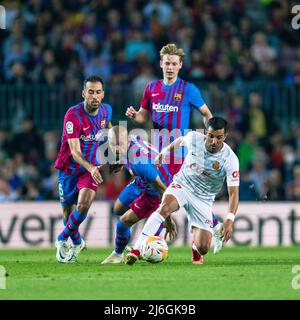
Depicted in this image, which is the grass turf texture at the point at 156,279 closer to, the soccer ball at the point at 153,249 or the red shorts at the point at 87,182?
the soccer ball at the point at 153,249

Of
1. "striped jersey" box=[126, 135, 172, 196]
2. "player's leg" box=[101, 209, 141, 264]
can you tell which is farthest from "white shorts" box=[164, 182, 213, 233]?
"player's leg" box=[101, 209, 141, 264]

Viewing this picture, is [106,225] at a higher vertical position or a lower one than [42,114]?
lower

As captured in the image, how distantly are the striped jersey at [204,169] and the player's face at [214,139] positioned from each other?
0.47 feet

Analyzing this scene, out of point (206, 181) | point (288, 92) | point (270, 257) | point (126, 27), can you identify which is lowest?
point (270, 257)

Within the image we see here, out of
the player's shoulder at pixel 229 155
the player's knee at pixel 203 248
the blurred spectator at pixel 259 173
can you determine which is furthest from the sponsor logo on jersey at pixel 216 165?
the blurred spectator at pixel 259 173

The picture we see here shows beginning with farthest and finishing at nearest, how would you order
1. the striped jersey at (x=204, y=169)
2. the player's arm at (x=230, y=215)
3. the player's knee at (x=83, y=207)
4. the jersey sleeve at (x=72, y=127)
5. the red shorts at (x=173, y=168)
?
the red shorts at (x=173, y=168), the jersey sleeve at (x=72, y=127), the player's knee at (x=83, y=207), the striped jersey at (x=204, y=169), the player's arm at (x=230, y=215)

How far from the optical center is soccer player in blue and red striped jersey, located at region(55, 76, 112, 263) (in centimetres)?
1241

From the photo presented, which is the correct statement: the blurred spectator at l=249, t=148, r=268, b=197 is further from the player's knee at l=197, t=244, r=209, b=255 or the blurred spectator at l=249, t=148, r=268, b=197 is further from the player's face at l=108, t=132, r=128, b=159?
the player's face at l=108, t=132, r=128, b=159

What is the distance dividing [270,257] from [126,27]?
26.5 feet

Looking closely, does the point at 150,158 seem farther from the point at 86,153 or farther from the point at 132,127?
the point at 132,127

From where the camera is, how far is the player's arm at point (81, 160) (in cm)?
1179

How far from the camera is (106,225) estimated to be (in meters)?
17.3

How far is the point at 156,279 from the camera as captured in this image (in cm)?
1012

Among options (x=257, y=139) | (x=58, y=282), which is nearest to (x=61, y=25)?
(x=257, y=139)
